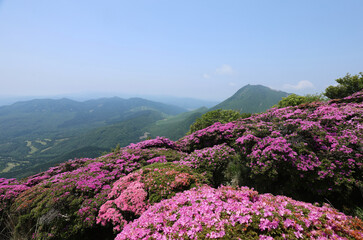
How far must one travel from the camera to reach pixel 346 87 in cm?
1962

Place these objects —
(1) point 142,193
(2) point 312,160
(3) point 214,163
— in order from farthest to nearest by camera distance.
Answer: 1. (3) point 214,163
2. (1) point 142,193
3. (2) point 312,160

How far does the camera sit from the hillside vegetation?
3518 millimetres

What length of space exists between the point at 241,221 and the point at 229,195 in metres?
1.27

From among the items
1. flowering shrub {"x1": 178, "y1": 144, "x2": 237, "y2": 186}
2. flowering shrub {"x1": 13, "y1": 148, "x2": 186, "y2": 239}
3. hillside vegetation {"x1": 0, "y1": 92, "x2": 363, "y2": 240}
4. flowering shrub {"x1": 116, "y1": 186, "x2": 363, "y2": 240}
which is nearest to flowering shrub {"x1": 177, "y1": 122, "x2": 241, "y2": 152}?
hillside vegetation {"x1": 0, "y1": 92, "x2": 363, "y2": 240}

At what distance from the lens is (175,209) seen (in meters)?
4.61

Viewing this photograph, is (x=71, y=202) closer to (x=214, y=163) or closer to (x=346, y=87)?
(x=214, y=163)

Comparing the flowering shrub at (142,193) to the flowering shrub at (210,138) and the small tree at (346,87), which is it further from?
the small tree at (346,87)

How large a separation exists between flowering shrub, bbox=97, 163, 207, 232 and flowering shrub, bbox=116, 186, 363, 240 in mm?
1661

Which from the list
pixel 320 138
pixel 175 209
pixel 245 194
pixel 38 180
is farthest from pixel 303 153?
pixel 38 180

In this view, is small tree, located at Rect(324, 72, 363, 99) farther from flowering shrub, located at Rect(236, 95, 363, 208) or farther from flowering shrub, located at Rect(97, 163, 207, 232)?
flowering shrub, located at Rect(97, 163, 207, 232)

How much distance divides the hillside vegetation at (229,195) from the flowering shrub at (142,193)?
0.13ft

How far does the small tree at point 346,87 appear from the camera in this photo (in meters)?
19.1

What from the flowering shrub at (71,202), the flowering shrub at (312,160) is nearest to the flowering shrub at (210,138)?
the flowering shrub at (71,202)

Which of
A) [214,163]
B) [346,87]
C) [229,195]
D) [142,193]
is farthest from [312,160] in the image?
[346,87]
